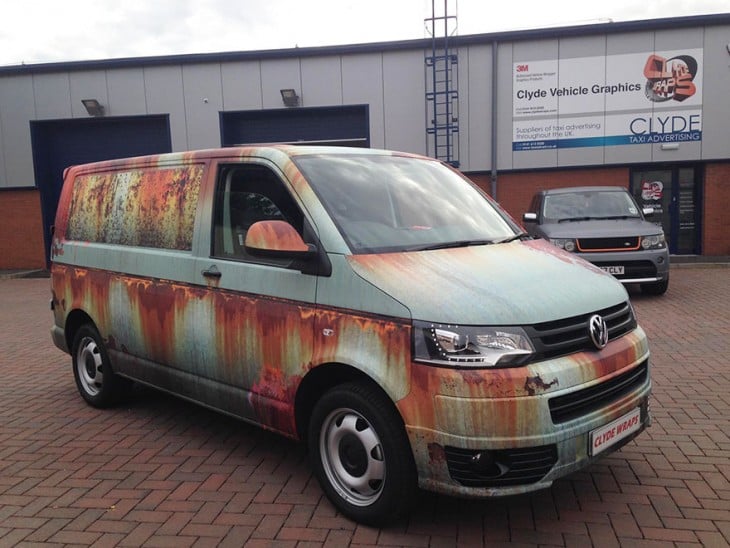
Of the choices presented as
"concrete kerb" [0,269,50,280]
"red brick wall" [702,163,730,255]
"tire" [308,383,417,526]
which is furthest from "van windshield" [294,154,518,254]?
"concrete kerb" [0,269,50,280]

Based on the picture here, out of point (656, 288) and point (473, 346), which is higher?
point (473, 346)

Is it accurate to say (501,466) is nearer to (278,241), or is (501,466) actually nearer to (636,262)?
(278,241)

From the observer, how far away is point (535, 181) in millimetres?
16000

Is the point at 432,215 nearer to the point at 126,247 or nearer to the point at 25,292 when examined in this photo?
the point at 126,247

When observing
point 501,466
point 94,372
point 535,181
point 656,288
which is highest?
point 535,181

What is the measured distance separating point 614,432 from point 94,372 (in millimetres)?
4044

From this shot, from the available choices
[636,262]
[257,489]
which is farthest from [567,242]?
[257,489]

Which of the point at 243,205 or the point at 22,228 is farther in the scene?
the point at 22,228

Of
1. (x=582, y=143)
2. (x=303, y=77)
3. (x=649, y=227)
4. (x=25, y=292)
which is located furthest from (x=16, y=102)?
(x=649, y=227)

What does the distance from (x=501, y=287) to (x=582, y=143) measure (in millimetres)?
13973

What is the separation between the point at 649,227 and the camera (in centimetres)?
1002

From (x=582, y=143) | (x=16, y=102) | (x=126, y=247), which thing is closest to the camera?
(x=126, y=247)

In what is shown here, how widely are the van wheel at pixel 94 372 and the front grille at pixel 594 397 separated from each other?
11.9ft

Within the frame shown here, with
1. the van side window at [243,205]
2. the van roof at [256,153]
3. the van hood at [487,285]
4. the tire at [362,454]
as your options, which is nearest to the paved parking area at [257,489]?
the tire at [362,454]
